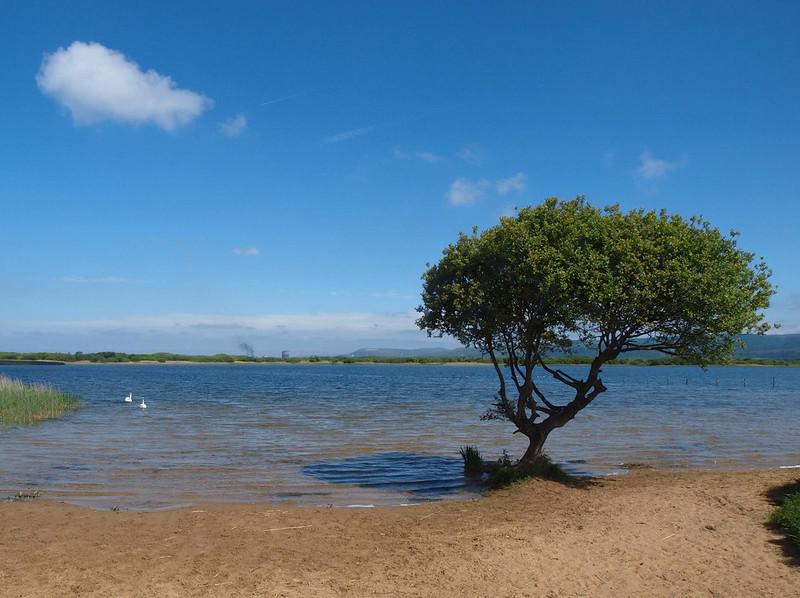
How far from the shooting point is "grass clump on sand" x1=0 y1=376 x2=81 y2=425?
3732 cm

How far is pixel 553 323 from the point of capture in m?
17.9

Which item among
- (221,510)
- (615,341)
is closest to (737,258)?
(615,341)

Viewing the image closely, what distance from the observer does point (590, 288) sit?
1595 cm

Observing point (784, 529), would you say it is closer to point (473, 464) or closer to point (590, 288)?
point (590, 288)

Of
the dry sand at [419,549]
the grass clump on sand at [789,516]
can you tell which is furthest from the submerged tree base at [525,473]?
the grass clump on sand at [789,516]

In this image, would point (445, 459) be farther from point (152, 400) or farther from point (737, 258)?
point (152, 400)

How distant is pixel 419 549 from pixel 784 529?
682 centimetres

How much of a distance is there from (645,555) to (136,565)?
851 centimetres

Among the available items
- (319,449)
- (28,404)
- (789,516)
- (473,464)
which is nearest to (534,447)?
(473,464)

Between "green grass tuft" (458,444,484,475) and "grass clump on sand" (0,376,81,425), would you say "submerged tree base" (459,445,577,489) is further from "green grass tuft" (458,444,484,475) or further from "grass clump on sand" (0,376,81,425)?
"grass clump on sand" (0,376,81,425)

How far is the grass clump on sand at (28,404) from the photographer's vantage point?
122 feet

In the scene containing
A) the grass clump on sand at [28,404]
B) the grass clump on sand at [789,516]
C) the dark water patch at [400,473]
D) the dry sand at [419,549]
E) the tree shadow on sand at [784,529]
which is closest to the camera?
the dry sand at [419,549]

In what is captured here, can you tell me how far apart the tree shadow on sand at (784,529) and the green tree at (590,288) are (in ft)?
11.8

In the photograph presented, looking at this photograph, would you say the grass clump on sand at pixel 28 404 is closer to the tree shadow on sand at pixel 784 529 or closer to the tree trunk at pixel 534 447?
the tree trunk at pixel 534 447
